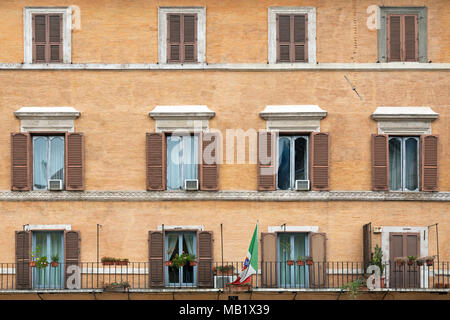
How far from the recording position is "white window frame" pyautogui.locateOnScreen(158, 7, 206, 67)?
3225 centimetres

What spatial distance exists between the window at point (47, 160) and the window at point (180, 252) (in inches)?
139

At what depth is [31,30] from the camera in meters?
32.3

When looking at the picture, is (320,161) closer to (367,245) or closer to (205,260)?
(367,245)

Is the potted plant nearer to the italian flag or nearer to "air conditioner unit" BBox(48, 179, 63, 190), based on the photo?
"air conditioner unit" BBox(48, 179, 63, 190)

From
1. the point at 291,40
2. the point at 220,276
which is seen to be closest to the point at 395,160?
the point at 291,40

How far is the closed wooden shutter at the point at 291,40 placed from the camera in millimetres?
32281

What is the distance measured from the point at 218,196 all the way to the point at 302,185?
2331 mm

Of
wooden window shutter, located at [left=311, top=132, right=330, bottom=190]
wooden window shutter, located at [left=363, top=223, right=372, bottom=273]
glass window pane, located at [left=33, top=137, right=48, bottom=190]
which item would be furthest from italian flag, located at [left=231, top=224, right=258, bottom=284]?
glass window pane, located at [left=33, top=137, right=48, bottom=190]

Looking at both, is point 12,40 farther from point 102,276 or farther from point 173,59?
point 102,276

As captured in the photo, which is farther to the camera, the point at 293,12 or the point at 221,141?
the point at 293,12

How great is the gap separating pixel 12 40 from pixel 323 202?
9.74 meters

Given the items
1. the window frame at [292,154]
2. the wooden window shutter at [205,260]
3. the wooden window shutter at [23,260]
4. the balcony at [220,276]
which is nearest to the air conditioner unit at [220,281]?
the balcony at [220,276]

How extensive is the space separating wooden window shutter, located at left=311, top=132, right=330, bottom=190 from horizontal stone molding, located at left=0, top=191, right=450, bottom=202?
0.82ft
